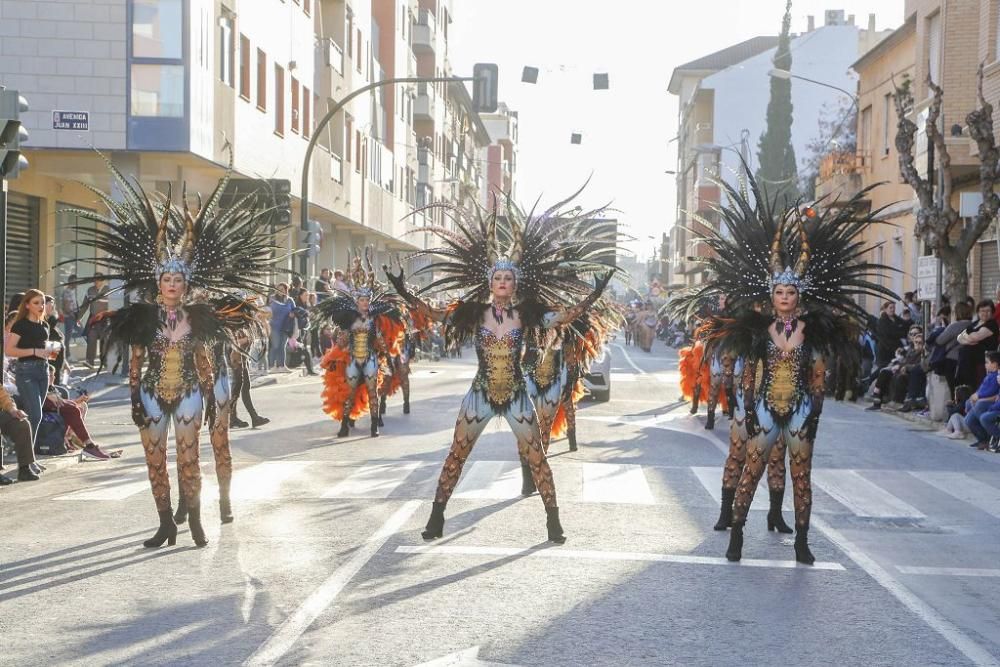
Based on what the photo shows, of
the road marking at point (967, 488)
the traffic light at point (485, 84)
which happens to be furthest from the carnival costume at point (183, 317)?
the traffic light at point (485, 84)

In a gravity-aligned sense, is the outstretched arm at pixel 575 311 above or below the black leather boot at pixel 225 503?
above

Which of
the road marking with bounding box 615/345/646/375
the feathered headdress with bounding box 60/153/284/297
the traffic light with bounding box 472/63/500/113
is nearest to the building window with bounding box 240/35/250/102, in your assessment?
the traffic light with bounding box 472/63/500/113

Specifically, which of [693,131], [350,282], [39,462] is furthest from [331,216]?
[693,131]

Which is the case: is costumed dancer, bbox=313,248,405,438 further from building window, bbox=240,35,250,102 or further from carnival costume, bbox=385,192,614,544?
building window, bbox=240,35,250,102

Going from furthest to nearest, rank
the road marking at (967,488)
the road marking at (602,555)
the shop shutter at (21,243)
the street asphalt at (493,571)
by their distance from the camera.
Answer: the shop shutter at (21,243) → the road marking at (967,488) → the road marking at (602,555) → the street asphalt at (493,571)

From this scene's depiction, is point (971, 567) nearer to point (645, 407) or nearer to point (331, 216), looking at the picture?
point (645, 407)

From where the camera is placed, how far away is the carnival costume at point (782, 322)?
29.4 feet

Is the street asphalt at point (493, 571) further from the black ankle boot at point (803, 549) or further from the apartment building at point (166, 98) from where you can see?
the apartment building at point (166, 98)

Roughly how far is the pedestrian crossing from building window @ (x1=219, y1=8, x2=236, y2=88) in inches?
688

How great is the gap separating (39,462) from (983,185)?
15.4 m

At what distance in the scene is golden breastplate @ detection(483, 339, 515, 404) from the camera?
9461 mm

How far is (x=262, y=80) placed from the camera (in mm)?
33719

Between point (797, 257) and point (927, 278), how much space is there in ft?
53.8

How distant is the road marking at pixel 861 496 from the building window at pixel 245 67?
20851mm
